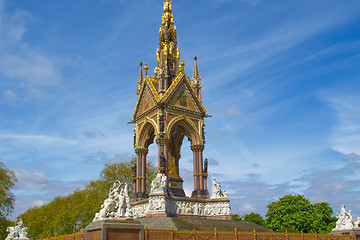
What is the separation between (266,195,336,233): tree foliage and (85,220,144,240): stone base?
33449 millimetres

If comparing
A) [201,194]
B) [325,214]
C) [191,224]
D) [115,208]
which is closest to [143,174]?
[201,194]

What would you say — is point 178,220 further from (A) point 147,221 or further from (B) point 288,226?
(B) point 288,226

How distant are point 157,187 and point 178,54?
13313 mm

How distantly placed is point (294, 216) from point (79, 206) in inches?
1064

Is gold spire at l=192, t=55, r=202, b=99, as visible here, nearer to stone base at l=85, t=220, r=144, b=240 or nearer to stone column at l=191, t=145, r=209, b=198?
stone column at l=191, t=145, r=209, b=198

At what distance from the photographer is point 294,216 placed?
46688 millimetres

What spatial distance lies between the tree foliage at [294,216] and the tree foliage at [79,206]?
691 inches

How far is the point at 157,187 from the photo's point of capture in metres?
25.5

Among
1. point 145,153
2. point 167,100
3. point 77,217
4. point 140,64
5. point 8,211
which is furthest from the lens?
point 77,217

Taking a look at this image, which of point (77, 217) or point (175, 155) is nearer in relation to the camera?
point (175, 155)

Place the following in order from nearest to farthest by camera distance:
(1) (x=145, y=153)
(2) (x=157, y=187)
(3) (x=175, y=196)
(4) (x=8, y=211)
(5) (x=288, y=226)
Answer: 1. (2) (x=157, y=187)
2. (3) (x=175, y=196)
3. (1) (x=145, y=153)
4. (4) (x=8, y=211)
5. (5) (x=288, y=226)

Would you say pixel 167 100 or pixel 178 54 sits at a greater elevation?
pixel 178 54

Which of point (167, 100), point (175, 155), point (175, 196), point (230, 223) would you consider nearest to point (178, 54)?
point (167, 100)

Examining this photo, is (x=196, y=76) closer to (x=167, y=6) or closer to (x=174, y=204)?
(x=167, y=6)
